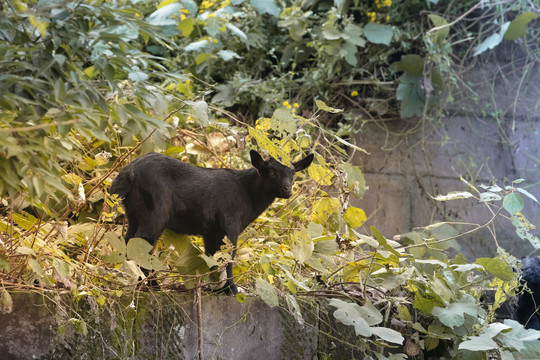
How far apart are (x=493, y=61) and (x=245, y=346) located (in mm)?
4298

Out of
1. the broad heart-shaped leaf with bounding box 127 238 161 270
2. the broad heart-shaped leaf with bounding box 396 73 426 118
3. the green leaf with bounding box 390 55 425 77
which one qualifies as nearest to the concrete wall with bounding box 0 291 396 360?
the broad heart-shaped leaf with bounding box 127 238 161 270

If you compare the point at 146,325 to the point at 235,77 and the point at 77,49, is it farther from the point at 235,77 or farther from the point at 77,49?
the point at 235,77

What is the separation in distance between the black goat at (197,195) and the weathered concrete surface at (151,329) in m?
0.20

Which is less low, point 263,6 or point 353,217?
point 263,6

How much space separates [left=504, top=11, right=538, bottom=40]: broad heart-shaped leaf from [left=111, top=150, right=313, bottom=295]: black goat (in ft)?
12.2

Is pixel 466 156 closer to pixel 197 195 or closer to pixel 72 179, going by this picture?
pixel 197 195

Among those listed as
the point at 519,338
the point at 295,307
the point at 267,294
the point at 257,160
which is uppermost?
the point at 257,160

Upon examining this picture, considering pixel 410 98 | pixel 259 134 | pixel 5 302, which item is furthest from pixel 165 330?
pixel 410 98

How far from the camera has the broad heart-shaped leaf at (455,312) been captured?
3.14 meters

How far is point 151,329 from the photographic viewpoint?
2.62 metres

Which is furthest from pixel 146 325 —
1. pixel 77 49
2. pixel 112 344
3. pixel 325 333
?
pixel 77 49

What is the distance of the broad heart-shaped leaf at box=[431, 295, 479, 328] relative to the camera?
3.14 metres

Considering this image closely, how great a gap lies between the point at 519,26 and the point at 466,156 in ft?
4.08

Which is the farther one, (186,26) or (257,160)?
(186,26)
